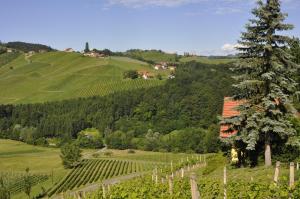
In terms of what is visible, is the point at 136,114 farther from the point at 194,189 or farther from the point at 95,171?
the point at 194,189

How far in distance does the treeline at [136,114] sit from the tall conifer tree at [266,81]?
350 feet

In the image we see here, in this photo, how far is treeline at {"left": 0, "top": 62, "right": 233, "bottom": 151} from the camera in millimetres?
144625

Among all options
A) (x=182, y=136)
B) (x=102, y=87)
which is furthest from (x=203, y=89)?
(x=102, y=87)

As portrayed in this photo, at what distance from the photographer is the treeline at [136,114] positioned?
14462 cm

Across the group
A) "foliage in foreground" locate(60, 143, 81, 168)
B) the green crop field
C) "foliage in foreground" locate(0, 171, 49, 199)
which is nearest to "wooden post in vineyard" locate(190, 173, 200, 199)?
the green crop field

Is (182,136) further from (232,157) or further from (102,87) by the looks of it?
(232,157)

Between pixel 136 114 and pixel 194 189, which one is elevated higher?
pixel 136 114

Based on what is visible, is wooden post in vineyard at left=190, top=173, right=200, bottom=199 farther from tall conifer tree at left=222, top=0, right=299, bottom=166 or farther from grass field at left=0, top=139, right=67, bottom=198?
grass field at left=0, top=139, right=67, bottom=198

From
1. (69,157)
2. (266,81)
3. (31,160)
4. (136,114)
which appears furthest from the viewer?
(136,114)

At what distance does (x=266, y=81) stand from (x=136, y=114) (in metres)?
145

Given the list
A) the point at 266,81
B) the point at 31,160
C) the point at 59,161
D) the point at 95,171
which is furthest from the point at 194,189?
the point at 31,160

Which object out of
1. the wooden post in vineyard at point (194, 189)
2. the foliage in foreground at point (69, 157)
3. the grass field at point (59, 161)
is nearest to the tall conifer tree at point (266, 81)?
the wooden post in vineyard at point (194, 189)

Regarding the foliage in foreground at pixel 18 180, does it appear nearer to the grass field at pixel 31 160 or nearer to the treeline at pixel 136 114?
the grass field at pixel 31 160

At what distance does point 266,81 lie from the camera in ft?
89.8
